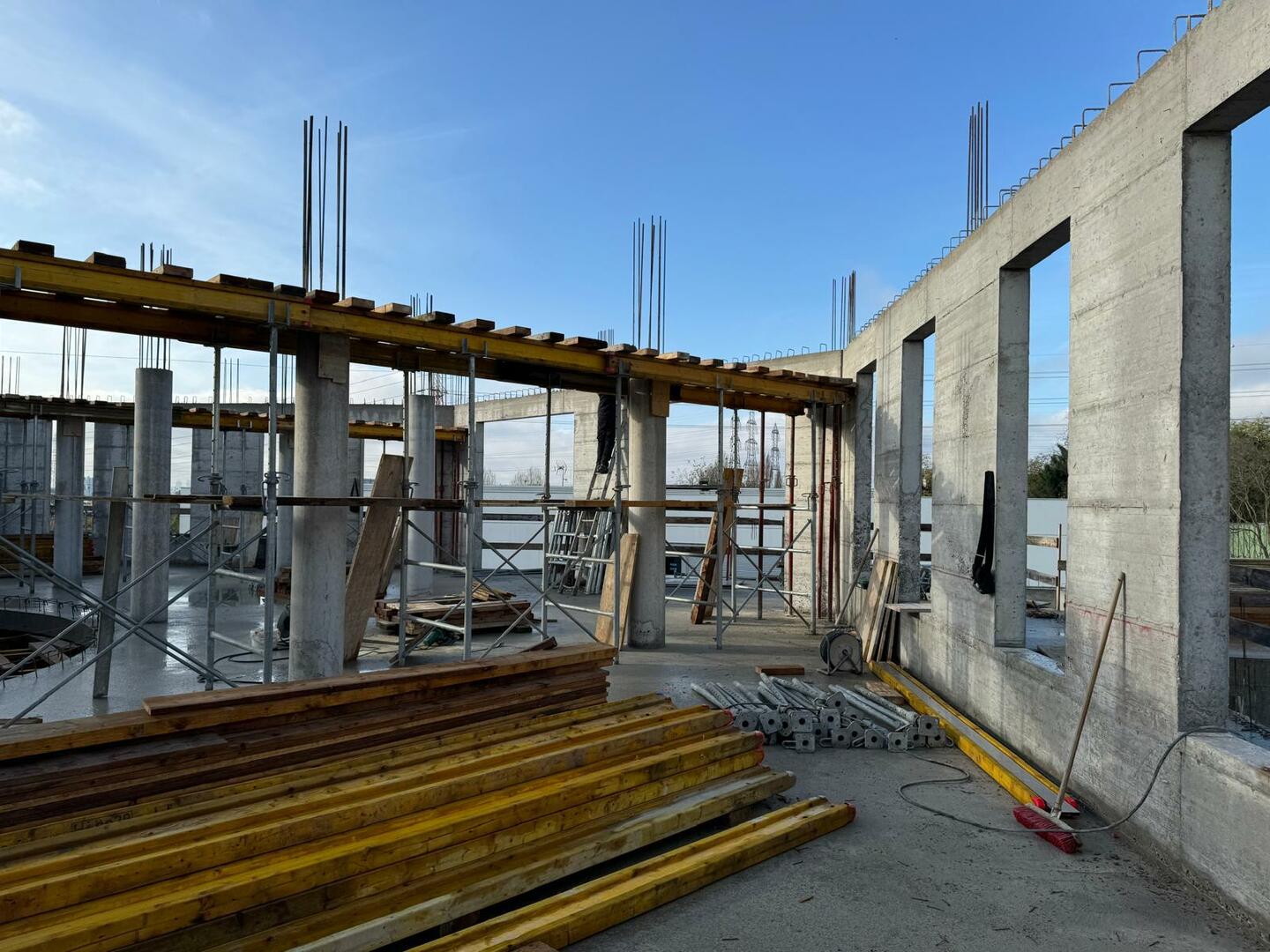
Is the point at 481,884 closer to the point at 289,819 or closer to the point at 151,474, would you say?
the point at 289,819

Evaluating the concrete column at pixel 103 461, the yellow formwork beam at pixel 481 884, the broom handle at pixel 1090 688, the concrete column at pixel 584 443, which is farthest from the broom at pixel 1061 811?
the concrete column at pixel 103 461

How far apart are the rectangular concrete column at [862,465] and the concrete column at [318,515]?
8.67 meters

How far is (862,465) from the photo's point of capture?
14.3 meters

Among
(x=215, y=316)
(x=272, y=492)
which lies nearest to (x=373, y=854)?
(x=272, y=492)

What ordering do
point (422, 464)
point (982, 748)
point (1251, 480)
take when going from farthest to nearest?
point (1251, 480)
point (422, 464)
point (982, 748)

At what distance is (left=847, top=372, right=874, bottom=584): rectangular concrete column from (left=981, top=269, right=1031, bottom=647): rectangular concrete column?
6.07 metres

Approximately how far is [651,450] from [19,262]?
809 cm

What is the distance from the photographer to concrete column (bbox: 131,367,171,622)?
1307 centimetres

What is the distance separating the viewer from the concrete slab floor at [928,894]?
14.4 ft

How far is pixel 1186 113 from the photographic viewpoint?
5133 mm

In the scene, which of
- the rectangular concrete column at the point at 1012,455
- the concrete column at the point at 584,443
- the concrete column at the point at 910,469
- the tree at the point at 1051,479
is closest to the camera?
the rectangular concrete column at the point at 1012,455

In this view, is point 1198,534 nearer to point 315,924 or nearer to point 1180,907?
point 1180,907

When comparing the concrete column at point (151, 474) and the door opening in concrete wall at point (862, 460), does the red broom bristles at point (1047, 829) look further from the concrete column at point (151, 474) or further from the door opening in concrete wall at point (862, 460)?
the concrete column at point (151, 474)

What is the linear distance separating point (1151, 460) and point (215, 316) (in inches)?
312
